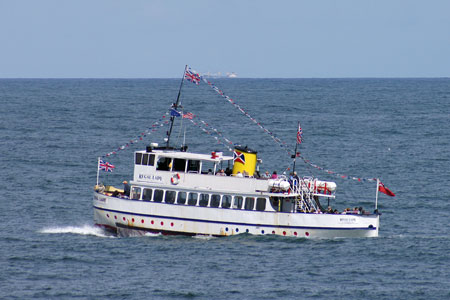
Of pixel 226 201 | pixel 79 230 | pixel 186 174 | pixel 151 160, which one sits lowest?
pixel 79 230

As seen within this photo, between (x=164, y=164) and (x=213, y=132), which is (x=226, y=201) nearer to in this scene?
(x=164, y=164)

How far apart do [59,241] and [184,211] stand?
8.09 metres

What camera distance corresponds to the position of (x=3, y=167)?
79750 mm

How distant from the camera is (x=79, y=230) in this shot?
54.4 metres

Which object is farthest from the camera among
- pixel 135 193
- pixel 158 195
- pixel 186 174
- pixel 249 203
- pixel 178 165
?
pixel 135 193

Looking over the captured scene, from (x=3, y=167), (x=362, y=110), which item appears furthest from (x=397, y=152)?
(x=362, y=110)

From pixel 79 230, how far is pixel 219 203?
10.2m

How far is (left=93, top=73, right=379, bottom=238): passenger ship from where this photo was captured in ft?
165

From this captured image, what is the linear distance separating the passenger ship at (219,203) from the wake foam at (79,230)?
186 cm

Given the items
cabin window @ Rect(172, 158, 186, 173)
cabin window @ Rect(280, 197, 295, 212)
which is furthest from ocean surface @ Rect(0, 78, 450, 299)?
cabin window @ Rect(172, 158, 186, 173)

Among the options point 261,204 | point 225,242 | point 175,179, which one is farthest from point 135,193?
point 261,204

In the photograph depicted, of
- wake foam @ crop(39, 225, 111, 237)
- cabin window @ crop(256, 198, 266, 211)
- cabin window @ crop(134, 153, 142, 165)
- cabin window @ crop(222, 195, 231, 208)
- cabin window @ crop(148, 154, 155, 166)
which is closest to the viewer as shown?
cabin window @ crop(256, 198, 266, 211)

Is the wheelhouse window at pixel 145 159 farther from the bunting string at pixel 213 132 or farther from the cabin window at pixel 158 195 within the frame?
the bunting string at pixel 213 132

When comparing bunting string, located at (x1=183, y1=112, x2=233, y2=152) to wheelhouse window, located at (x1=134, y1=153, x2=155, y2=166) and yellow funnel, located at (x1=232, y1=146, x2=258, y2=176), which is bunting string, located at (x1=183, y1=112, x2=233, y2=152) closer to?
yellow funnel, located at (x1=232, y1=146, x2=258, y2=176)
